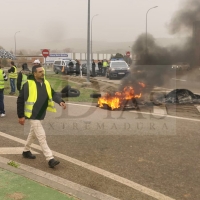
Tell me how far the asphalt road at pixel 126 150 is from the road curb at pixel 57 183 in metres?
0.18

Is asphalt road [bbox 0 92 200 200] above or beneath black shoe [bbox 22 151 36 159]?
beneath

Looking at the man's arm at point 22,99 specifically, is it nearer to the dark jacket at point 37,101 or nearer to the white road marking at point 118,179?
the dark jacket at point 37,101

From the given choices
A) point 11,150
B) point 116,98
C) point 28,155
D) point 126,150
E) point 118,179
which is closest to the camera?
point 118,179

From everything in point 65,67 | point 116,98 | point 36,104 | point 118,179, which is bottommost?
point 118,179

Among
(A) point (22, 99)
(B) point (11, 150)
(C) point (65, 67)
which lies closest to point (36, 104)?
(A) point (22, 99)

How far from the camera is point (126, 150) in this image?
607 centimetres

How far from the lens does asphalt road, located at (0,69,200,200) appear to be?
176 inches

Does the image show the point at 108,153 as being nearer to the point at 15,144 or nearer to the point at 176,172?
the point at 176,172

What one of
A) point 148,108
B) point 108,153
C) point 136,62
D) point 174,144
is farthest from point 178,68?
point 108,153

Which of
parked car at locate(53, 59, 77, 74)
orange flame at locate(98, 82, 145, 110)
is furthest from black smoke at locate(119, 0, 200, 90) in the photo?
parked car at locate(53, 59, 77, 74)

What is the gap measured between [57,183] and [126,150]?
83.5 inches

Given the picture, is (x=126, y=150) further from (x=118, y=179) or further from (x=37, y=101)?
(x=37, y=101)

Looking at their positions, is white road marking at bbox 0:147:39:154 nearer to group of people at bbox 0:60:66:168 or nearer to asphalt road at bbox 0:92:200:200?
asphalt road at bbox 0:92:200:200

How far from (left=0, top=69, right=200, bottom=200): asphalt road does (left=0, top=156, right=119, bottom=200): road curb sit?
18 centimetres
